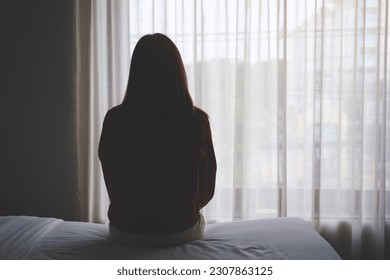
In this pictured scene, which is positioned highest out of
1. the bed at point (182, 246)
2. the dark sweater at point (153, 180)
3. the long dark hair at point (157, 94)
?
the long dark hair at point (157, 94)

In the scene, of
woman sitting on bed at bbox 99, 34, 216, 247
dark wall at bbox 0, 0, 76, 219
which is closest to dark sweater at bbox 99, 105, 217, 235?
woman sitting on bed at bbox 99, 34, 216, 247

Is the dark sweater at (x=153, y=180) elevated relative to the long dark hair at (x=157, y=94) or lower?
lower

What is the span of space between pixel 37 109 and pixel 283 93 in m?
1.74

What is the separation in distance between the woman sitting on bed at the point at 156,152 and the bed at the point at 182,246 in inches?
2.9

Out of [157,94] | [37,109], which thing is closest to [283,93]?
[157,94]

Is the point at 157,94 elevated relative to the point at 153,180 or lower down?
elevated

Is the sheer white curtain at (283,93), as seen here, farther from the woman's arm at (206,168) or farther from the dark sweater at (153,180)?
the dark sweater at (153,180)

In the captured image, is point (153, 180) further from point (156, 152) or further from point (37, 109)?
point (37, 109)

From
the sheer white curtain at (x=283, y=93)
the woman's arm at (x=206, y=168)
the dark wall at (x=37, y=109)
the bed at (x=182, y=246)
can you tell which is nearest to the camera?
the bed at (x=182, y=246)

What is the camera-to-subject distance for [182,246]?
1.24m

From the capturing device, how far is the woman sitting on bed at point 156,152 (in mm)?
1230

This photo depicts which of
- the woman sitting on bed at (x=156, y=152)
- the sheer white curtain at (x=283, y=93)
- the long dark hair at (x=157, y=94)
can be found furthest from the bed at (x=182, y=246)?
the sheer white curtain at (x=283, y=93)

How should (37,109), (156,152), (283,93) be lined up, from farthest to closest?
(37,109), (283,93), (156,152)
